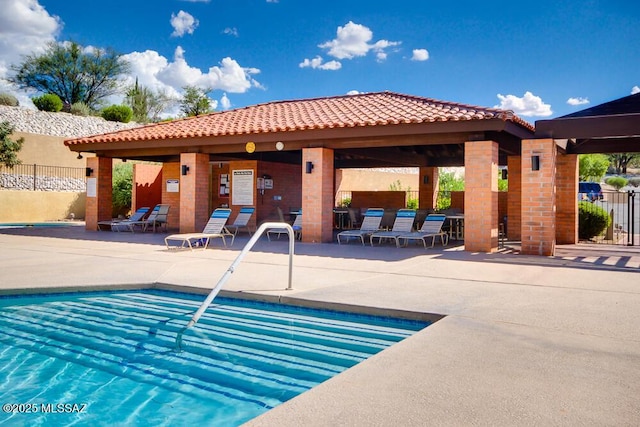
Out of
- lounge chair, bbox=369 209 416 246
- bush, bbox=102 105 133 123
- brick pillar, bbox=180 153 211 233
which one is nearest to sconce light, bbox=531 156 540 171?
lounge chair, bbox=369 209 416 246

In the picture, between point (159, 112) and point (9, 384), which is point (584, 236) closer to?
point (9, 384)

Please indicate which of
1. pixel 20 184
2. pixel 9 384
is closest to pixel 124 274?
pixel 9 384

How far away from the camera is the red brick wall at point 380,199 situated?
22.4 meters

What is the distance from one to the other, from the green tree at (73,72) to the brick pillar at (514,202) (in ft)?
158

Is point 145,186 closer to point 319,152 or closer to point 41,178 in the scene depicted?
point 319,152

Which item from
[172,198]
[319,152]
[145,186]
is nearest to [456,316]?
[319,152]

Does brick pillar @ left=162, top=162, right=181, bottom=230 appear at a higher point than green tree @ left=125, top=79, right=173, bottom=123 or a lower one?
lower

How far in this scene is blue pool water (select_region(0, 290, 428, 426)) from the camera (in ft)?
12.6

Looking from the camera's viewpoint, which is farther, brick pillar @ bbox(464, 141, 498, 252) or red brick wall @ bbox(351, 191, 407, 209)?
red brick wall @ bbox(351, 191, 407, 209)

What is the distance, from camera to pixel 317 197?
14.4m

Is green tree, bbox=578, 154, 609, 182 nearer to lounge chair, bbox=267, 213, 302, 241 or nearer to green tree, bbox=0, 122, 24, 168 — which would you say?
lounge chair, bbox=267, 213, 302, 241

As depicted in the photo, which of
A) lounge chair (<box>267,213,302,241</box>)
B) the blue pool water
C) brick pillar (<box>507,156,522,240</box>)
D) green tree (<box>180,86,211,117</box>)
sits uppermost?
green tree (<box>180,86,211,117</box>)

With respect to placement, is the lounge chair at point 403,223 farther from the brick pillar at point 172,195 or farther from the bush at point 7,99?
the bush at point 7,99

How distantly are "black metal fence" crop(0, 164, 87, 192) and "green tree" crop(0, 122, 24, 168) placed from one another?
0.88 meters
